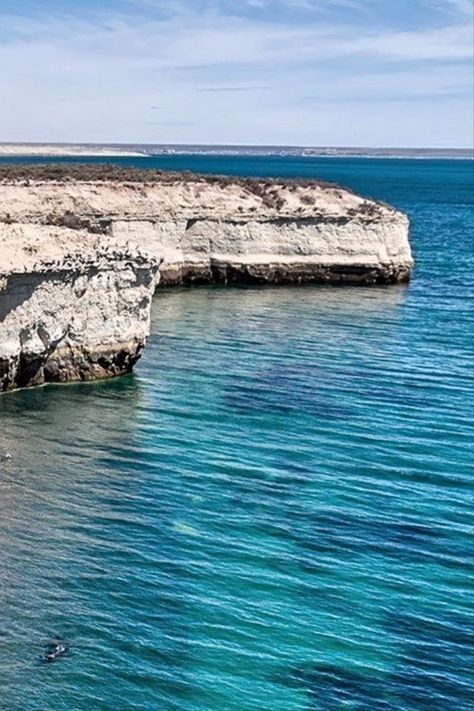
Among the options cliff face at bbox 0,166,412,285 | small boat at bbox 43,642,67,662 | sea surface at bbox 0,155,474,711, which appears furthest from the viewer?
cliff face at bbox 0,166,412,285

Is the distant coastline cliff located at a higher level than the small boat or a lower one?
higher

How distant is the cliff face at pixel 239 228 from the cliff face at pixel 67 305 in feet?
75.4

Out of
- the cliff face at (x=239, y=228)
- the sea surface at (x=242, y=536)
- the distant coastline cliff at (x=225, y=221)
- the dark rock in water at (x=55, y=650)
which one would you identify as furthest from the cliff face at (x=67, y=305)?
the cliff face at (x=239, y=228)

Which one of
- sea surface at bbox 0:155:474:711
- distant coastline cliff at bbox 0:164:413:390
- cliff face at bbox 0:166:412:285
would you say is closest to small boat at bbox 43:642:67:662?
sea surface at bbox 0:155:474:711

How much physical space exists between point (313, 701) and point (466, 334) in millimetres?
32222

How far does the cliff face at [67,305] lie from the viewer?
103 feet

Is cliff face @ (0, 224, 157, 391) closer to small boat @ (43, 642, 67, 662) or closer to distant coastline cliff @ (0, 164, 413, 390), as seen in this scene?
distant coastline cliff @ (0, 164, 413, 390)

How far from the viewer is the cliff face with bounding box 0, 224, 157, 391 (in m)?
31.4

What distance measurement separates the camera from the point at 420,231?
94.9 metres

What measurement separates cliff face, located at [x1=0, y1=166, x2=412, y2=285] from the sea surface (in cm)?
2009

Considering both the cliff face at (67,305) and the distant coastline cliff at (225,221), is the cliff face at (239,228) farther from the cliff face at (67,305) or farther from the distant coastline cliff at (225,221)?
the cliff face at (67,305)

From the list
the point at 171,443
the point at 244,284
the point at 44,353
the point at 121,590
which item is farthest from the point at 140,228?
the point at 121,590

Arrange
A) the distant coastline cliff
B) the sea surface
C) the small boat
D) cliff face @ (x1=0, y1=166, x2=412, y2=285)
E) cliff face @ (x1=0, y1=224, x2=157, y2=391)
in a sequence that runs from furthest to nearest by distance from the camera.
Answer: cliff face @ (x1=0, y1=166, x2=412, y2=285)
the distant coastline cliff
cliff face @ (x1=0, y1=224, x2=157, y2=391)
the sea surface
the small boat

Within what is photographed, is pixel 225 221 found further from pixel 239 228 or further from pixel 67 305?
pixel 67 305
